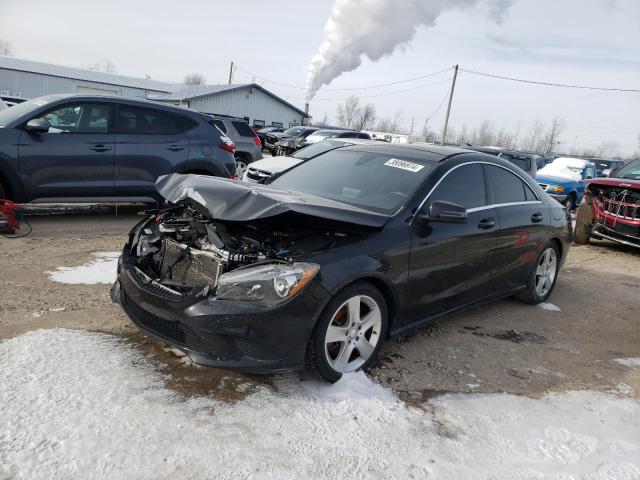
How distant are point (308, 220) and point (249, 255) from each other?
18.0 inches

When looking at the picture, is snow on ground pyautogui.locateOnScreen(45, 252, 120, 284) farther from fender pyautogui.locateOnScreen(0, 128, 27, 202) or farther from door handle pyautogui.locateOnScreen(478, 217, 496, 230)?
door handle pyautogui.locateOnScreen(478, 217, 496, 230)

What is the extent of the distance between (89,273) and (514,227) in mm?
4133

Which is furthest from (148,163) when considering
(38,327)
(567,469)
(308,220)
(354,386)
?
(567,469)

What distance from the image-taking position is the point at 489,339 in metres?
4.54

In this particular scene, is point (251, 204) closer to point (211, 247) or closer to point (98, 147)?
point (211, 247)

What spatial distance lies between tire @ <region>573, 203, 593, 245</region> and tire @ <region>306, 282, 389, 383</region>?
23.9 feet

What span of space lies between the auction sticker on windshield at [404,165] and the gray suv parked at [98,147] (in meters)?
4.44

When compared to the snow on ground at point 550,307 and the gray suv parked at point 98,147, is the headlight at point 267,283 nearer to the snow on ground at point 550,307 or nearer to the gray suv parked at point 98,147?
the snow on ground at point 550,307

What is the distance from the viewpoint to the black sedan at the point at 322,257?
299 centimetres

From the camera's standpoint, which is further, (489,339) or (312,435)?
(489,339)

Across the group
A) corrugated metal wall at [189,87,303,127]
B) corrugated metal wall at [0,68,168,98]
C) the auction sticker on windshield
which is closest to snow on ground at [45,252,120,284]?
the auction sticker on windshield

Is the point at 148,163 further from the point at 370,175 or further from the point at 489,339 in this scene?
the point at 489,339

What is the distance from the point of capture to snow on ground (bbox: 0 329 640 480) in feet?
8.07

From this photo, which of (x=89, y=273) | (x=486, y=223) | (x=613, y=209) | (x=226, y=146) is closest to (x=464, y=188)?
(x=486, y=223)
